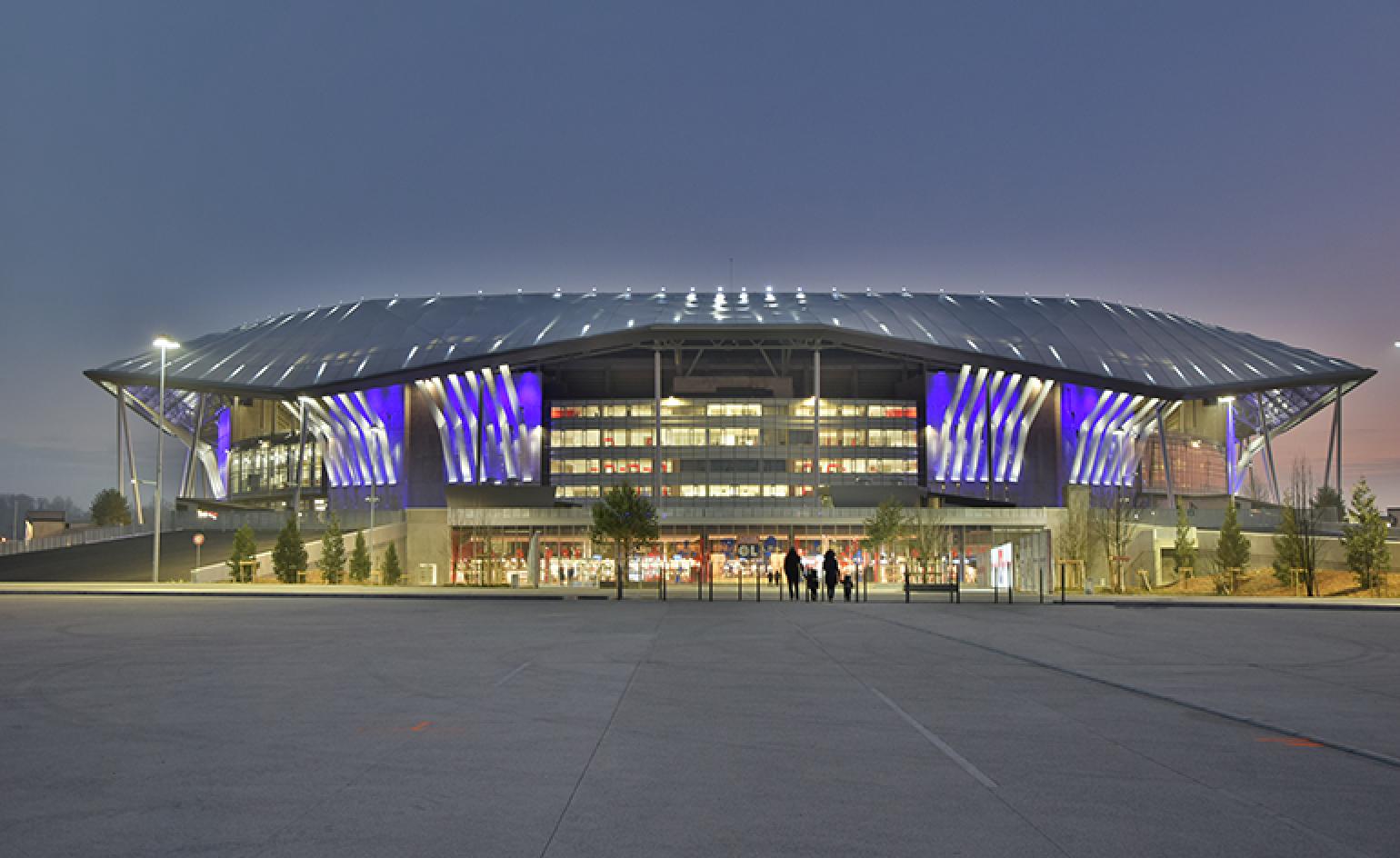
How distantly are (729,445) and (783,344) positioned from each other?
14.0 m

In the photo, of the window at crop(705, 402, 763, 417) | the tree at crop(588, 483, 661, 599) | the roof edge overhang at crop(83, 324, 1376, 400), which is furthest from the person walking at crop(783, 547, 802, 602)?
the window at crop(705, 402, 763, 417)

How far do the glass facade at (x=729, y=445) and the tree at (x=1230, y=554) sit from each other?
A: 177 feet

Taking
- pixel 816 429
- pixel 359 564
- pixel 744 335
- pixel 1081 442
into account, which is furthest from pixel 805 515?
pixel 359 564

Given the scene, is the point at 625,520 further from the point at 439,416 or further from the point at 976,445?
the point at 976,445

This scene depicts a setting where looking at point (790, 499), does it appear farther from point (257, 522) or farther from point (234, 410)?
point (234, 410)

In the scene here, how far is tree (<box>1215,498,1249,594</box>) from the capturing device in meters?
49.1

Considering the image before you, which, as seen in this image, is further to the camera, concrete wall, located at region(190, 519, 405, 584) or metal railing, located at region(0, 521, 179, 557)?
→ metal railing, located at region(0, 521, 179, 557)

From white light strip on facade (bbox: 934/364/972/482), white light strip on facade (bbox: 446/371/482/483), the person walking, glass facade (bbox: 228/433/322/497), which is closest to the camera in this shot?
the person walking

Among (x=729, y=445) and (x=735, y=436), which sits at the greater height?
(x=735, y=436)

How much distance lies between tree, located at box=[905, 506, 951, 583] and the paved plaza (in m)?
49.5

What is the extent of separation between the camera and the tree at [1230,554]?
49094 mm

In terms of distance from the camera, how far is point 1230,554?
49.5 meters

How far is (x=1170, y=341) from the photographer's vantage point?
3912 inches

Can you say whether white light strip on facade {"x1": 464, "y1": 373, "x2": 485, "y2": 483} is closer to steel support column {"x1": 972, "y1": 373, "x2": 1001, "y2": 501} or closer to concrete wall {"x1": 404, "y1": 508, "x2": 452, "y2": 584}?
concrete wall {"x1": 404, "y1": 508, "x2": 452, "y2": 584}
